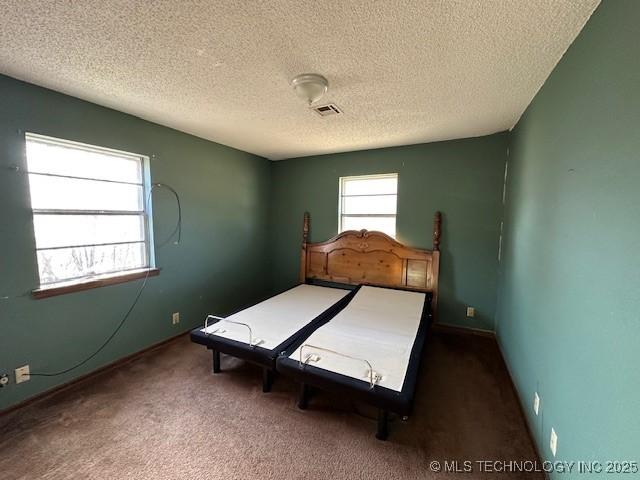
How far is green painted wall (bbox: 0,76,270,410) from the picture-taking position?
5.84 ft

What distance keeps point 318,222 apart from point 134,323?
2492 mm

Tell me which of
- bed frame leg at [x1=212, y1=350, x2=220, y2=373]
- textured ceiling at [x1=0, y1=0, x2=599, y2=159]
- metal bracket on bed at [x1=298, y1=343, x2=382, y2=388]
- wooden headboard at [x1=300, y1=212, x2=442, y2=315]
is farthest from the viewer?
wooden headboard at [x1=300, y1=212, x2=442, y2=315]

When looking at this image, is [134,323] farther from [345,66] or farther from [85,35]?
[345,66]

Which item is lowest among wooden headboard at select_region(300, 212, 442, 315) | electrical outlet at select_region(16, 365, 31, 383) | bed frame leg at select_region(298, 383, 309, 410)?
bed frame leg at select_region(298, 383, 309, 410)

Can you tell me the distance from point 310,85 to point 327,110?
1.78 feet

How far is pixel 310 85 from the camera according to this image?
1.72 m

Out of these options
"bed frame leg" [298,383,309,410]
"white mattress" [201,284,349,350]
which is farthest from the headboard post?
"bed frame leg" [298,383,309,410]

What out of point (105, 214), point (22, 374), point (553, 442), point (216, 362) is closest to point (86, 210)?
point (105, 214)

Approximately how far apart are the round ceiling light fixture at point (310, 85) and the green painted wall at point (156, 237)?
172 centimetres

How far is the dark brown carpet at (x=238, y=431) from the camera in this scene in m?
1.43

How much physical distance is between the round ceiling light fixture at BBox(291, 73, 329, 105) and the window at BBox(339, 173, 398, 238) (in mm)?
1895

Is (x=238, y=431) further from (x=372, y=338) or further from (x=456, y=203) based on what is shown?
(x=456, y=203)

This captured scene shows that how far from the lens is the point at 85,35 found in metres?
1.33

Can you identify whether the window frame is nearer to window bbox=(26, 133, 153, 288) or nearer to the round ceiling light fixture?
window bbox=(26, 133, 153, 288)
